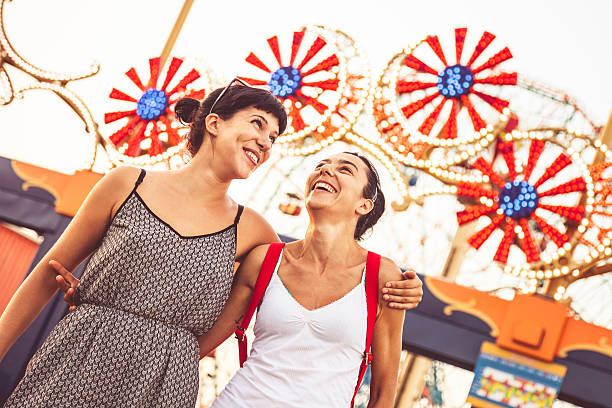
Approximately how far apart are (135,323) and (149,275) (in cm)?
15

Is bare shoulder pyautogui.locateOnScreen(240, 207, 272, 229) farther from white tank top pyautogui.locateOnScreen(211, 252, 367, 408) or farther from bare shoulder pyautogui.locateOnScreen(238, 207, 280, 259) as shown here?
white tank top pyautogui.locateOnScreen(211, 252, 367, 408)

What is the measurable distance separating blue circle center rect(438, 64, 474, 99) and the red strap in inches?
202

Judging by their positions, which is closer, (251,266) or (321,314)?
(321,314)

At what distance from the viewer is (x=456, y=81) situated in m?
6.72

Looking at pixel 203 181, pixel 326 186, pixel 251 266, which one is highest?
pixel 326 186

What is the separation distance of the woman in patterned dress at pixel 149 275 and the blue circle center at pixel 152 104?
5.74m

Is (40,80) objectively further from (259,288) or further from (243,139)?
(259,288)

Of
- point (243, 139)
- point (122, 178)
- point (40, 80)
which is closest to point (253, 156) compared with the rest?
point (243, 139)

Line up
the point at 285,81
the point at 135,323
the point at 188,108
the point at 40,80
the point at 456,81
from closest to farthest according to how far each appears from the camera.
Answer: the point at 135,323 < the point at 188,108 < the point at 456,81 < the point at 285,81 < the point at 40,80

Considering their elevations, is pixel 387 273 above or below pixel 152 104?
below

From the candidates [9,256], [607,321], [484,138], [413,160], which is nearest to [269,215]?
[413,160]

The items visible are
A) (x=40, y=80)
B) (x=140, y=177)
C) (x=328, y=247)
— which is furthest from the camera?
(x=40, y=80)

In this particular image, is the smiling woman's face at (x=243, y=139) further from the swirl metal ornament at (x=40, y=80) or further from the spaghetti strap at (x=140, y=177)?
the swirl metal ornament at (x=40, y=80)

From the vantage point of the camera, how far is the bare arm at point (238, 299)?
6.72 feet
